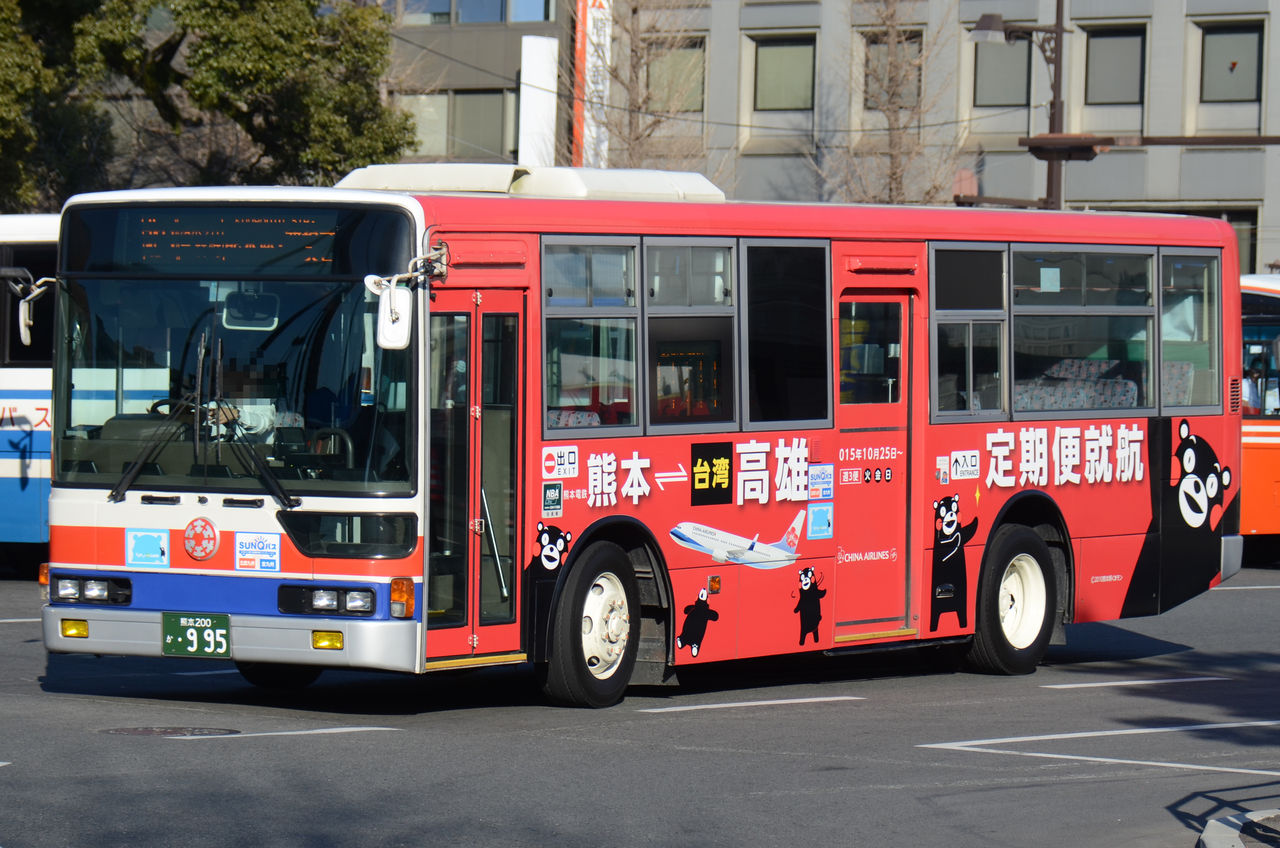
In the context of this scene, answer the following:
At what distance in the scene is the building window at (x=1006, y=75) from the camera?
129 ft

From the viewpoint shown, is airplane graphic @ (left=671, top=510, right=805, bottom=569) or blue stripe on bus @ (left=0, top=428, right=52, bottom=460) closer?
airplane graphic @ (left=671, top=510, right=805, bottom=569)

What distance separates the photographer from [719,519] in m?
11.5

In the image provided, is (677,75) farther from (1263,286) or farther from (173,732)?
(173,732)

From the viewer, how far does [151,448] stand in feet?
33.2

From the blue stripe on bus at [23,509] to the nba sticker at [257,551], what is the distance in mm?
8529

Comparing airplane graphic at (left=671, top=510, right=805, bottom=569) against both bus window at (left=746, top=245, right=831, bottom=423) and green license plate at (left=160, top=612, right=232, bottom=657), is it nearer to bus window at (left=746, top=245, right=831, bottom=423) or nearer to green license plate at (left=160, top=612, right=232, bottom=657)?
bus window at (left=746, top=245, right=831, bottom=423)

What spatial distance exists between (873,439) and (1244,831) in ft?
17.2

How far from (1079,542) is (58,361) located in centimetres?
752

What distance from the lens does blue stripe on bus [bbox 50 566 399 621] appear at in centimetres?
972

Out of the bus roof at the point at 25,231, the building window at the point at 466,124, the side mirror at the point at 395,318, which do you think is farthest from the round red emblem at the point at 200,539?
the building window at the point at 466,124

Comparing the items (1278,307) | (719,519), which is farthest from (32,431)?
(1278,307)

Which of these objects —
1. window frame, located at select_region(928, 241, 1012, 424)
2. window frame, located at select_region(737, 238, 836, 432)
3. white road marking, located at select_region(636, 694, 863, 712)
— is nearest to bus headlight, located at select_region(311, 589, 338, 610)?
white road marking, located at select_region(636, 694, 863, 712)

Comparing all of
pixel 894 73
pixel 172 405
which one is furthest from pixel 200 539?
pixel 894 73

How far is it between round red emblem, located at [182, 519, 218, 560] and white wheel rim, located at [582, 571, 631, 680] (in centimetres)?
215
